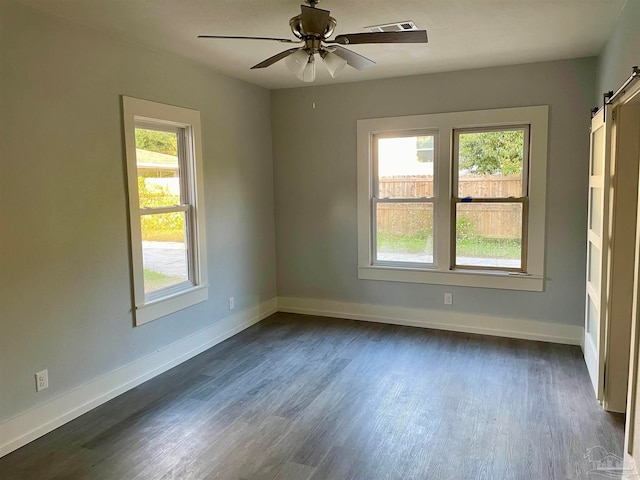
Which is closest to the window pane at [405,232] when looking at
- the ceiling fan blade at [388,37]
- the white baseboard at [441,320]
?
the white baseboard at [441,320]

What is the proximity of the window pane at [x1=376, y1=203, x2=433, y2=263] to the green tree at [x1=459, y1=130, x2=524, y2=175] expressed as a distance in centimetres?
58

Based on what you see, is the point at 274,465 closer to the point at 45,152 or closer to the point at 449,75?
the point at 45,152

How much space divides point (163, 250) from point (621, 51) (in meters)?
3.56

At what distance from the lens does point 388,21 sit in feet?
9.70

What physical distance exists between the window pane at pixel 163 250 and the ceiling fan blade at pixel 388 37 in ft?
6.88

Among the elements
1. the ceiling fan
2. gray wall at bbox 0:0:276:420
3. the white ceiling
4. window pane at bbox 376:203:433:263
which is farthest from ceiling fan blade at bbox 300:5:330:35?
window pane at bbox 376:203:433:263

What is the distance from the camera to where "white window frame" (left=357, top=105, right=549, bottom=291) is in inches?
162

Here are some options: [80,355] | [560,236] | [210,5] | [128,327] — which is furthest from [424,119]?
[80,355]

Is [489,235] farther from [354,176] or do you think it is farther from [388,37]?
[388,37]

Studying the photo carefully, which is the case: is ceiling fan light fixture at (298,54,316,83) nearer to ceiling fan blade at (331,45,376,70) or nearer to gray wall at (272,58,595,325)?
ceiling fan blade at (331,45,376,70)

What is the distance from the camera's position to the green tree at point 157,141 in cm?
354

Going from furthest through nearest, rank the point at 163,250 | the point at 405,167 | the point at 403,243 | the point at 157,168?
the point at 403,243 < the point at 405,167 < the point at 163,250 < the point at 157,168

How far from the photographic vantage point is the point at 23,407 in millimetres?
2695

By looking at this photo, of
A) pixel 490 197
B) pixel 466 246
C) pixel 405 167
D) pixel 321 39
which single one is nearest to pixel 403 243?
pixel 466 246
